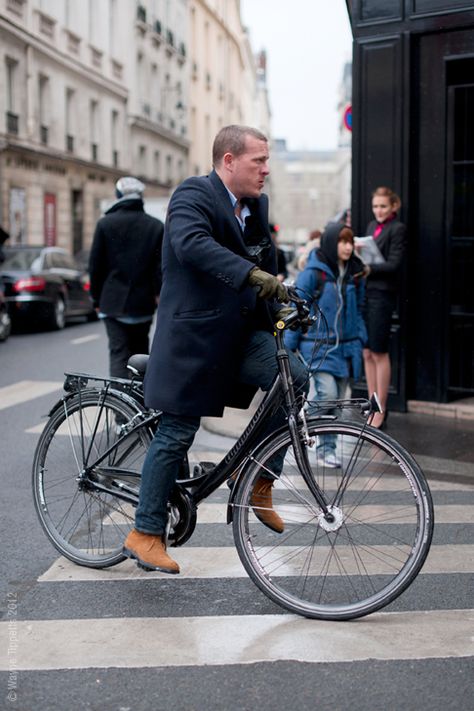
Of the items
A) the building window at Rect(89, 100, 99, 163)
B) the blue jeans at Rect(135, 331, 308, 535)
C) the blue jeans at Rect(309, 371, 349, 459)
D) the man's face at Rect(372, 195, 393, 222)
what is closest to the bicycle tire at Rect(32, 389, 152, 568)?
the blue jeans at Rect(135, 331, 308, 535)

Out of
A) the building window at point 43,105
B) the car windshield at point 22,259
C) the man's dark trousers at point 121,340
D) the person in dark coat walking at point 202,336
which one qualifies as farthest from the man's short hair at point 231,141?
the building window at point 43,105

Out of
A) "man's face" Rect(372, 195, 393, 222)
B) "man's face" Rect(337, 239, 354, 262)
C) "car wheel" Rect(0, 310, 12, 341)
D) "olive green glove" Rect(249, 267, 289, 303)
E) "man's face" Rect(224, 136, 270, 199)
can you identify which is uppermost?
"man's face" Rect(372, 195, 393, 222)

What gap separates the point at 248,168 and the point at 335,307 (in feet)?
9.85

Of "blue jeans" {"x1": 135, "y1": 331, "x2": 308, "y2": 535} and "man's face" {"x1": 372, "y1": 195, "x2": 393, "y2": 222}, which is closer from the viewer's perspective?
"blue jeans" {"x1": 135, "y1": 331, "x2": 308, "y2": 535}

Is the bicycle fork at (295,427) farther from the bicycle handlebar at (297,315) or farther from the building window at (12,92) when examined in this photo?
the building window at (12,92)

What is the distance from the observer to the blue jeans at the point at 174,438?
418 centimetres

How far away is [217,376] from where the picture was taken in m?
4.15

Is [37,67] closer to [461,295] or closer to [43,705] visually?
[461,295]

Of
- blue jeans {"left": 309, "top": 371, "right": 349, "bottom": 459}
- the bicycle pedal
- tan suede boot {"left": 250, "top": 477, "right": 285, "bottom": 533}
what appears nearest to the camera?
tan suede boot {"left": 250, "top": 477, "right": 285, "bottom": 533}

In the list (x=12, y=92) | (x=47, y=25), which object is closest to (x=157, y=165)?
(x=47, y=25)

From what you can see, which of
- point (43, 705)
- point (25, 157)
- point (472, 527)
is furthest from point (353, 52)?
point (25, 157)

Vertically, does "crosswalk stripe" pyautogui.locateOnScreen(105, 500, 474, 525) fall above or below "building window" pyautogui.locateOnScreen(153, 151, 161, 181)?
below

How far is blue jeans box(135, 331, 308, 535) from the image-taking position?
13.7ft

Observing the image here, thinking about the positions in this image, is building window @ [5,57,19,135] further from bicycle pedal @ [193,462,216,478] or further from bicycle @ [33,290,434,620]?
bicycle pedal @ [193,462,216,478]
